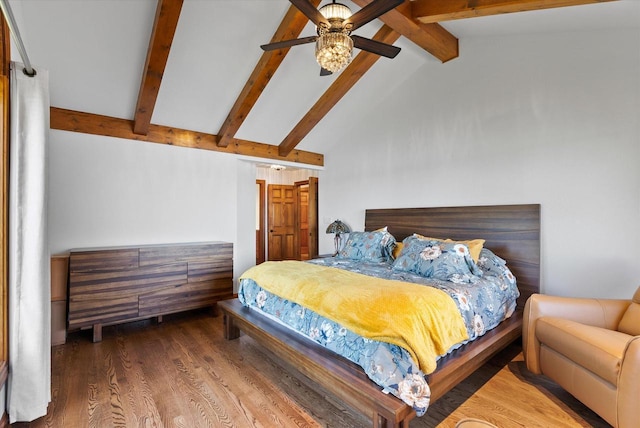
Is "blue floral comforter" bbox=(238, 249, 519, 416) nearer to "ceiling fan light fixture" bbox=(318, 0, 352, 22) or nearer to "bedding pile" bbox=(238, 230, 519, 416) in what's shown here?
"bedding pile" bbox=(238, 230, 519, 416)

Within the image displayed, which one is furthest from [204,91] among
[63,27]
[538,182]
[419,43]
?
[538,182]

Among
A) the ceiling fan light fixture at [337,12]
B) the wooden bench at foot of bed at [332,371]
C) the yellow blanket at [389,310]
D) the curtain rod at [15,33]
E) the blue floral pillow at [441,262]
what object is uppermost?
the ceiling fan light fixture at [337,12]

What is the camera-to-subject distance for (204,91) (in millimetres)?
3664

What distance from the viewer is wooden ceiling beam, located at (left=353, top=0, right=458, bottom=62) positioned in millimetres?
2830

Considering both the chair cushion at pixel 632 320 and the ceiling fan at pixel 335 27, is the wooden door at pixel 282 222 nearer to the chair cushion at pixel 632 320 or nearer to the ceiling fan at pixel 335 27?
the ceiling fan at pixel 335 27

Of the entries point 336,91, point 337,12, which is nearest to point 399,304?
point 337,12

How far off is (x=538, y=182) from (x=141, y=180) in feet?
15.2

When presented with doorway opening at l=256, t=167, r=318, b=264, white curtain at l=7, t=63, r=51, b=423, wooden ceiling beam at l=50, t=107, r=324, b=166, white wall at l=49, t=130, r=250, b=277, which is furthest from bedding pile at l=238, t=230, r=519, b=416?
doorway opening at l=256, t=167, r=318, b=264

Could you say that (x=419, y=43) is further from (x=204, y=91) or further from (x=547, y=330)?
(x=547, y=330)

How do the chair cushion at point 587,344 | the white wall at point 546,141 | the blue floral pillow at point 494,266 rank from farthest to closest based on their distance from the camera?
the blue floral pillow at point 494,266, the white wall at point 546,141, the chair cushion at point 587,344

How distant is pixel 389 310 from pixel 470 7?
8.66 feet

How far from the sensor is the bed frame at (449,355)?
1.74 metres

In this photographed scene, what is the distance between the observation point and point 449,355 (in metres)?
2.06

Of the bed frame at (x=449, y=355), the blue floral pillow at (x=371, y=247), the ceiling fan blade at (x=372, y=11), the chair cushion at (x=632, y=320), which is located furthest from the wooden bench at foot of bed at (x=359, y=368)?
the ceiling fan blade at (x=372, y=11)
